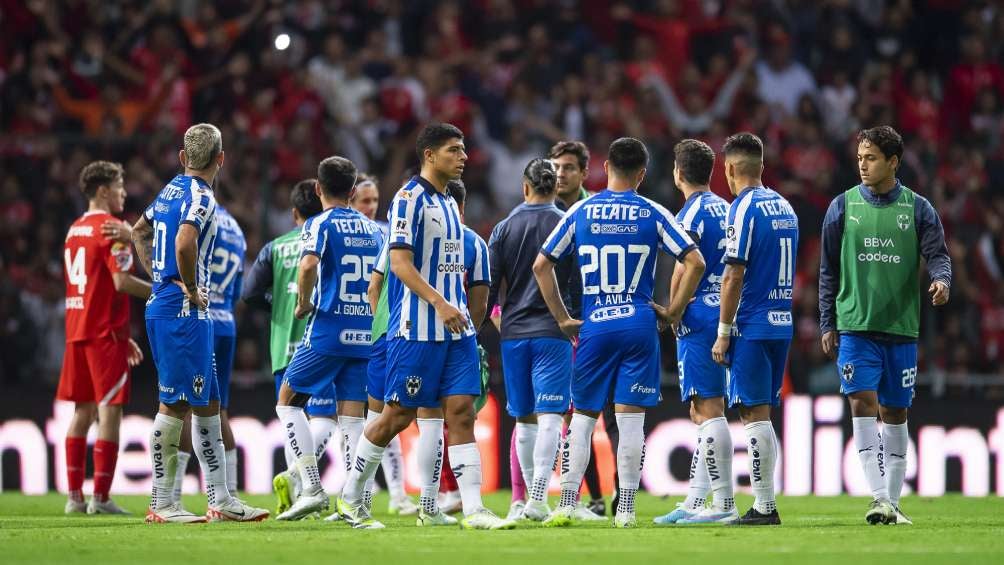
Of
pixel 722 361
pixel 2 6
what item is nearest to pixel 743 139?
pixel 722 361

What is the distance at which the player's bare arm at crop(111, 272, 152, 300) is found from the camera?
1159 cm

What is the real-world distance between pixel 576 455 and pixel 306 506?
190 cm

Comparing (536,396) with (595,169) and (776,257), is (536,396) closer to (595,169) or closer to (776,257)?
(776,257)

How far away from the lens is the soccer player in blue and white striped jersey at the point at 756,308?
31.9 ft

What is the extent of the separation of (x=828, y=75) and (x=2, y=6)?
10.9m

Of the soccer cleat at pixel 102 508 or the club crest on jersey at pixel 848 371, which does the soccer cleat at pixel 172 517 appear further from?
the club crest on jersey at pixel 848 371

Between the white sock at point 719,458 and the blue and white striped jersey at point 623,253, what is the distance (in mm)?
919

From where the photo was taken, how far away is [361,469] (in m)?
9.42

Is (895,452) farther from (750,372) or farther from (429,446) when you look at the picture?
(429,446)

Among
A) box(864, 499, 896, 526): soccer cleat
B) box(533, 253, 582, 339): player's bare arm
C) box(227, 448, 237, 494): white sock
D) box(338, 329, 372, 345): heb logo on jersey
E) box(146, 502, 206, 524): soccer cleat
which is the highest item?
box(533, 253, 582, 339): player's bare arm

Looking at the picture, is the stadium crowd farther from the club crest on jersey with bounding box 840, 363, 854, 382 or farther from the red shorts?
the club crest on jersey with bounding box 840, 363, 854, 382

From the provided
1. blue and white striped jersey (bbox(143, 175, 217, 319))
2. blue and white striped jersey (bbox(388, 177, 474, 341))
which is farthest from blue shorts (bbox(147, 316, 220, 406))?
blue and white striped jersey (bbox(388, 177, 474, 341))

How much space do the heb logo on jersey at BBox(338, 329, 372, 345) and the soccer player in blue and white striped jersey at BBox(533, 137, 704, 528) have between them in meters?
1.68

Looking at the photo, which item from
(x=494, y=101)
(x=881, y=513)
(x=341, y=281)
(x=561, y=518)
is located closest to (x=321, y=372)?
(x=341, y=281)
